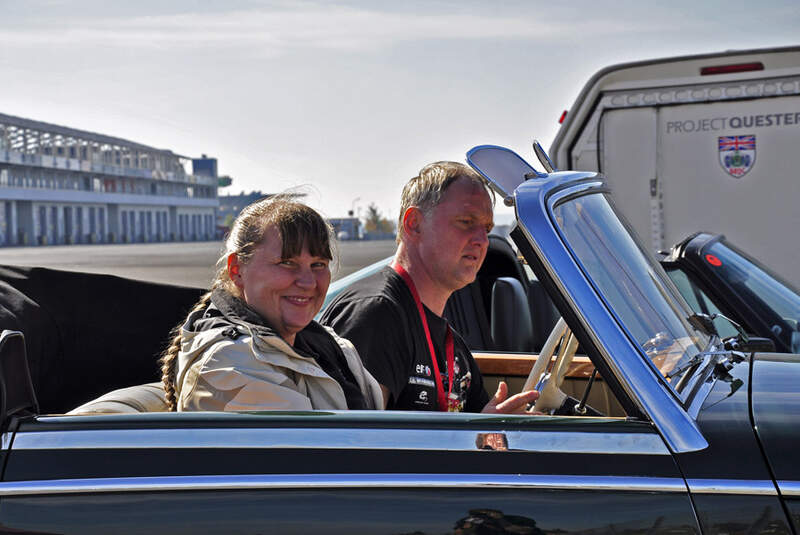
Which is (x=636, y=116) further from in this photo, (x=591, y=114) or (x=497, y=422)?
(x=497, y=422)

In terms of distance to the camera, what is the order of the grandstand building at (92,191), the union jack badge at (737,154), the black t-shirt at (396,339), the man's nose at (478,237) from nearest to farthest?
the black t-shirt at (396,339) → the man's nose at (478,237) → the union jack badge at (737,154) → the grandstand building at (92,191)

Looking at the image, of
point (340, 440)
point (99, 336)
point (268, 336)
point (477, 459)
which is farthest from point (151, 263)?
point (477, 459)

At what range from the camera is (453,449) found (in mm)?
1531

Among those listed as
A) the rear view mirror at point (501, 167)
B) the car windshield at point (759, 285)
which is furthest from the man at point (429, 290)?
the car windshield at point (759, 285)

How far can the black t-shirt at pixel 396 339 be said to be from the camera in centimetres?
249

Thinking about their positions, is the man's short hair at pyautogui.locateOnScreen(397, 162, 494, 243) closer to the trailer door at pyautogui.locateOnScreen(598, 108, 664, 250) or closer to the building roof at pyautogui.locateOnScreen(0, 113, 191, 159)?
the trailer door at pyautogui.locateOnScreen(598, 108, 664, 250)

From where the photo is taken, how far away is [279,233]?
221 centimetres

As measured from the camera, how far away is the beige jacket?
6.22 feet

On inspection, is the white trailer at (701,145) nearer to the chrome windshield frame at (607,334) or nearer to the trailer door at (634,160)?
the trailer door at (634,160)

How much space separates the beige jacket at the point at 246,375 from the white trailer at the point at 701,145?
5314 millimetres

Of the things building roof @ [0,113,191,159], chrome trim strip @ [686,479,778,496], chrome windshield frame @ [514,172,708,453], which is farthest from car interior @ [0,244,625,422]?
building roof @ [0,113,191,159]

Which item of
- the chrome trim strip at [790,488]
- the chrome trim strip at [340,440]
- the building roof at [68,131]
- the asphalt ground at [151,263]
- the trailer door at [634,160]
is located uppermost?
the building roof at [68,131]

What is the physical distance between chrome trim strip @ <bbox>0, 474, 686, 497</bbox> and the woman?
369 millimetres

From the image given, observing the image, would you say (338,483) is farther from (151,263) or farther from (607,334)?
(151,263)
